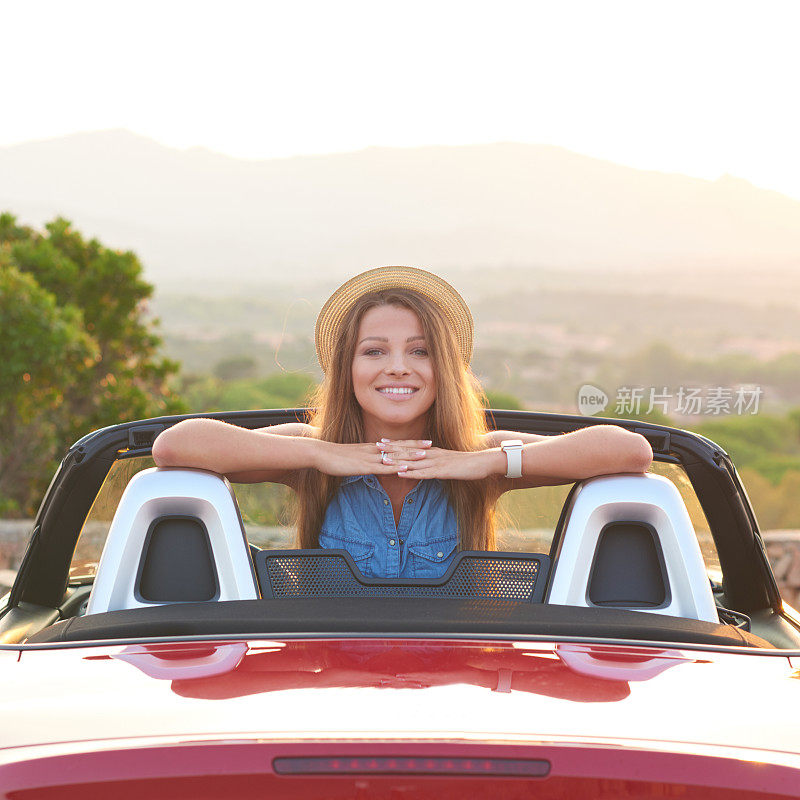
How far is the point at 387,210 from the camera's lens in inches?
3115

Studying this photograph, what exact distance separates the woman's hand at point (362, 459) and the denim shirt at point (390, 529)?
259 mm

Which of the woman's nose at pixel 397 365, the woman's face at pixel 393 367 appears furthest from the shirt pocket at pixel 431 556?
the woman's nose at pixel 397 365

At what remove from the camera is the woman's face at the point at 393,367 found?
10.3 ft

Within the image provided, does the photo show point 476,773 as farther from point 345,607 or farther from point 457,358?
point 457,358

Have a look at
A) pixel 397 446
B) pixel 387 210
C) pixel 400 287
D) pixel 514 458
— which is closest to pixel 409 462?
pixel 397 446

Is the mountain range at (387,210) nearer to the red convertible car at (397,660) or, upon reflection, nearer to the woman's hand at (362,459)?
the woman's hand at (362,459)

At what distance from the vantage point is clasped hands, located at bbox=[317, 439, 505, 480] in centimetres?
277

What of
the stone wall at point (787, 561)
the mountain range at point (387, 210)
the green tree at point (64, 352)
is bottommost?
the stone wall at point (787, 561)

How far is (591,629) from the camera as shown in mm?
1815

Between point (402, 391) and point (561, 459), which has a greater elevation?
point (402, 391)

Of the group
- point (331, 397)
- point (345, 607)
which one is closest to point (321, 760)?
point (345, 607)

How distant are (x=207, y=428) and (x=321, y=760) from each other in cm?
149

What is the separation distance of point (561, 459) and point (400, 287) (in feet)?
3.06

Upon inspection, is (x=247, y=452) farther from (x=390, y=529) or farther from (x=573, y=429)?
(x=573, y=429)
